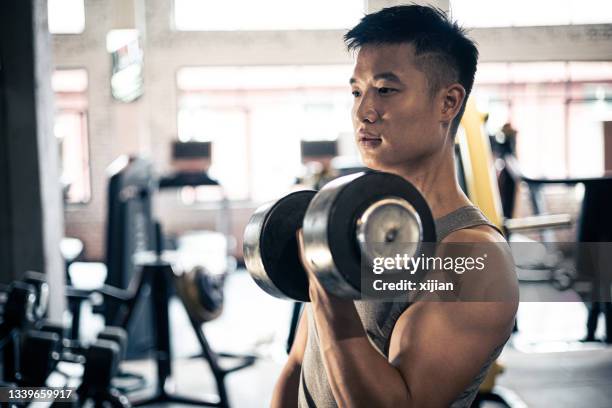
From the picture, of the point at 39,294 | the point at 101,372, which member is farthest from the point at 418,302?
the point at 39,294

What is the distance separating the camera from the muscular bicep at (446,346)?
2.46 feet

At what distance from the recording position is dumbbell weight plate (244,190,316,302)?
2.70 ft

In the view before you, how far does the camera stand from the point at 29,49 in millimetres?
2891

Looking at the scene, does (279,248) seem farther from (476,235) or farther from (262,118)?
(262,118)

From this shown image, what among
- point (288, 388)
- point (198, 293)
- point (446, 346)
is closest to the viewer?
point (446, 346)

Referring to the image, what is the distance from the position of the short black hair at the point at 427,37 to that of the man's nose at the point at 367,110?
84 millimetres

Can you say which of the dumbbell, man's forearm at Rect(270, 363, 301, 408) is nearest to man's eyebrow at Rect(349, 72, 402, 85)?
the dumbbell

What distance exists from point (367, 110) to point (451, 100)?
133 millimetres

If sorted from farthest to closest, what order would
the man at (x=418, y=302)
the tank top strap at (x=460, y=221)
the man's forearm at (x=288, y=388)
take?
the man's forearm at (x=288, y=388) < the tank top strap at (x=460, y=221) < the man at (x=418, y=302)

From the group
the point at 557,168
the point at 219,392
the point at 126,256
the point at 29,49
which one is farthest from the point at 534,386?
the point at 557,168

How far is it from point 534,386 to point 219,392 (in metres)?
1.51

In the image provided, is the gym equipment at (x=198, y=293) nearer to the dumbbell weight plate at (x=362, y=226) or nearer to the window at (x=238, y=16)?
the dumbbell weight plate at (x=362, y=226)

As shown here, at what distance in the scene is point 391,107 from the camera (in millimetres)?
849

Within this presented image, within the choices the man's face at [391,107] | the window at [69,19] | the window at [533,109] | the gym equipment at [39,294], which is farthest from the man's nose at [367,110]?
the window at [69,19]
